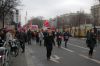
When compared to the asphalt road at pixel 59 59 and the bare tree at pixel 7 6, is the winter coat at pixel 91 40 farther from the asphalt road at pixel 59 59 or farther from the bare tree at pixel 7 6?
the bare tree at pixel 7 6

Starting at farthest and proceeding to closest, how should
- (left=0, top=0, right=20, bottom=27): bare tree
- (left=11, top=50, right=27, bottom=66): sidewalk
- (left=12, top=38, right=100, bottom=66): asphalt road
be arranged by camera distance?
(left=0, top=0, right=20, bottom=27): bare tree < (left=12, top=38, right=100, bottom=66): asphalt road < (left=11, top=50, right=27, bottom=66): sidewalk

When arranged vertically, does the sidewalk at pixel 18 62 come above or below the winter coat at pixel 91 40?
below

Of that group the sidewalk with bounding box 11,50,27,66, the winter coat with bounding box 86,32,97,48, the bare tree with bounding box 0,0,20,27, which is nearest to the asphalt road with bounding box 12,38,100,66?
the sidewalk with bounding box 11,50,27,66

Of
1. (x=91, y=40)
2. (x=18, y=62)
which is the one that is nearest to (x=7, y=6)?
(x=91, y=40)

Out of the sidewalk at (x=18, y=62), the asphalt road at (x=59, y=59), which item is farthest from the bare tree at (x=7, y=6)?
the sidewalk at (x=18, y=62)

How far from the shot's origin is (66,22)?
559 feet

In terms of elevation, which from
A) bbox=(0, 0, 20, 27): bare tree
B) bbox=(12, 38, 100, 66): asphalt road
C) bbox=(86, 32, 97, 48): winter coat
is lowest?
bbox=(12, 38, 100, 66): asphalt road

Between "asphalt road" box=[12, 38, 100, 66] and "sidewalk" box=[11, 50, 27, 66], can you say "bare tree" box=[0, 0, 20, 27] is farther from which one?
"sidewalk" box=[11, 50, 27, 66]

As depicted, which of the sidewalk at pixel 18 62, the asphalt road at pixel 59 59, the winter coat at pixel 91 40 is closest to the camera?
the sidewalk at pixel 18 62

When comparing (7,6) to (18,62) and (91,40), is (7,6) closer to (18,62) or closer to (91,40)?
(91,40)

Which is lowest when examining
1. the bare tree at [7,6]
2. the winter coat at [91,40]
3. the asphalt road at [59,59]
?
the asphalt road at [59,59]

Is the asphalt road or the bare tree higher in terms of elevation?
the bare tree

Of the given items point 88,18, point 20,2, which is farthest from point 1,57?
point 88,18

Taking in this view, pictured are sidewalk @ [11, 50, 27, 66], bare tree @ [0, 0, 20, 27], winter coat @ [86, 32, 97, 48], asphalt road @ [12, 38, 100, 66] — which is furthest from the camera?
bare tree @ [0, 0, 20, 27]
